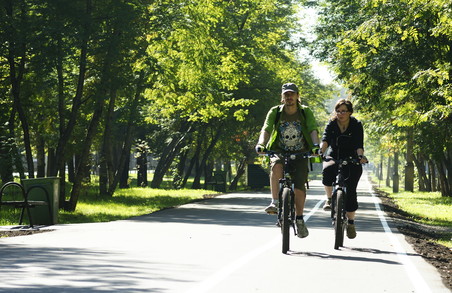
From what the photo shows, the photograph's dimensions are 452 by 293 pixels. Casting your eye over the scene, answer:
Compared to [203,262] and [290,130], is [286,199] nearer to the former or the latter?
[290,130]

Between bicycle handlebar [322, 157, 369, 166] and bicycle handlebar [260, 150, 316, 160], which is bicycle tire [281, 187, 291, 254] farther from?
bicycle handlebar [322, 157, 369, 166]

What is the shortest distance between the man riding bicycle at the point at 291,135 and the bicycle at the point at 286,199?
0.11m

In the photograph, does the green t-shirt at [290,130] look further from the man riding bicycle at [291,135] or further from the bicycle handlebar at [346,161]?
the bicycle handlebar at [346,161]

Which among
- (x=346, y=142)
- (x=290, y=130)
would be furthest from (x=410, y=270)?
(x=290, y=130)

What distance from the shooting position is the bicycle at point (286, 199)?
10.1 m

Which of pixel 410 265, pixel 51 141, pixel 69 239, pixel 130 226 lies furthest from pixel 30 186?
pixel 51 141

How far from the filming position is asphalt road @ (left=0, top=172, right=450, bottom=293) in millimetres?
7668

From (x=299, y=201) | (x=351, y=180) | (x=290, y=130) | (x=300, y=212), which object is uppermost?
(x=290, y=130)

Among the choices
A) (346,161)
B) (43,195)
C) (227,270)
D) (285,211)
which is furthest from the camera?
(43,195)

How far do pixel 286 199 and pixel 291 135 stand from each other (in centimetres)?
89

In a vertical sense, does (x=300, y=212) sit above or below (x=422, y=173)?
below

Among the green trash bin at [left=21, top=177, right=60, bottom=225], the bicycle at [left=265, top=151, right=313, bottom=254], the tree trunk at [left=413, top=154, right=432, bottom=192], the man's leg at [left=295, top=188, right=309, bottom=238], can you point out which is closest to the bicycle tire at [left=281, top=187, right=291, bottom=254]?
the bicycle at [left=265, top=151, right=313, bottom=254]

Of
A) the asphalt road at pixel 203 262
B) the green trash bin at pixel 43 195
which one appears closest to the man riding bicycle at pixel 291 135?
the asphalt road at pixel 203 262

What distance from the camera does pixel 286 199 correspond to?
397 inches
